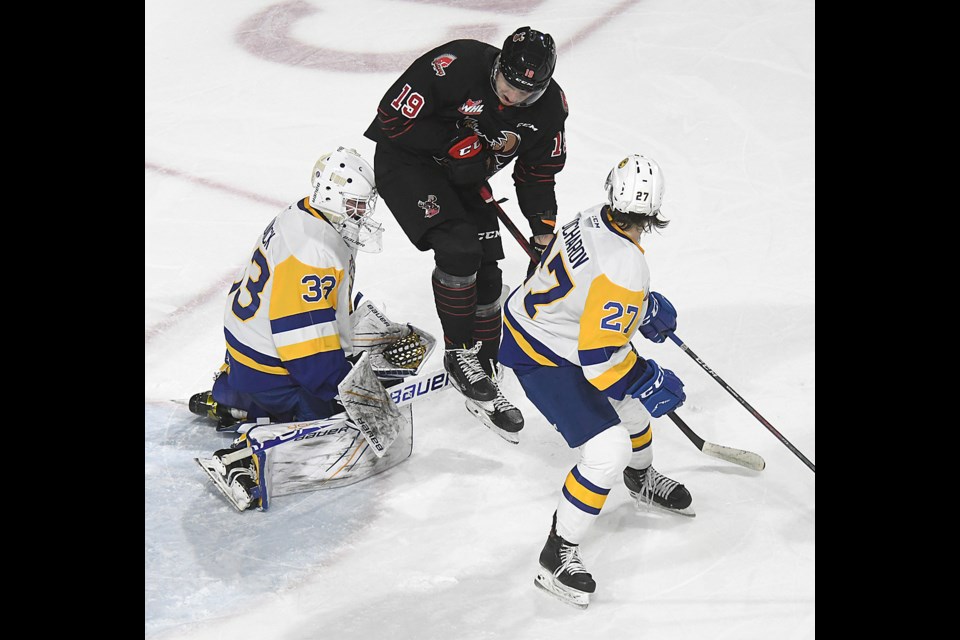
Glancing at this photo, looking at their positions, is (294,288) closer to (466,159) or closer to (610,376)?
(466,159)

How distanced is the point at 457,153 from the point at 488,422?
87 cm

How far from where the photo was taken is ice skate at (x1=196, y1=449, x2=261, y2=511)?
3.37 metres

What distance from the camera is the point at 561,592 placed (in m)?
3.06

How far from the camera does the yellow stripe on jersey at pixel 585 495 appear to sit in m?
3.05

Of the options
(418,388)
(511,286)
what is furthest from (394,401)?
(511,286)

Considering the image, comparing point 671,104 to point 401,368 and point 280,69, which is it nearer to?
point 280,69

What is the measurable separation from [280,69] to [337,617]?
388cm

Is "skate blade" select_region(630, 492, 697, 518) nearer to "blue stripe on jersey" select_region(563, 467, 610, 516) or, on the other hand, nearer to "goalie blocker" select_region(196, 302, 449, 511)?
"blue stripe on jersey" select_region(563, 467, 610, 516)

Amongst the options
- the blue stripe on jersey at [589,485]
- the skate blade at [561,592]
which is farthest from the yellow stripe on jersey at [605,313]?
the skate blade at [561,592]

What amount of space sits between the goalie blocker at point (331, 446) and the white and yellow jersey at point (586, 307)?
443 millimetres

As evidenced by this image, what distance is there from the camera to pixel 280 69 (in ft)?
20.2

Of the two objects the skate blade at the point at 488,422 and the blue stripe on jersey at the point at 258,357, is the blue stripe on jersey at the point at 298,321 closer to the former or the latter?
the blue stripe on jersey at the point at 258,357

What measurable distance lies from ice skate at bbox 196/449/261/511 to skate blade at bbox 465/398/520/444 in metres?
0.74

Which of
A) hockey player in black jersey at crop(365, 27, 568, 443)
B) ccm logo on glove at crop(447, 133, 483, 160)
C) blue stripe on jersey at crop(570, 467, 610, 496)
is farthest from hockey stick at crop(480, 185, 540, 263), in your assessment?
blue stripe on jersey at crop(570, 467, 610, 496)
